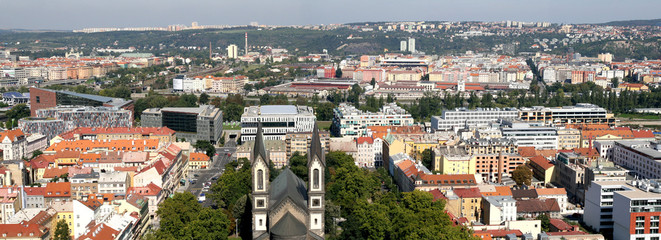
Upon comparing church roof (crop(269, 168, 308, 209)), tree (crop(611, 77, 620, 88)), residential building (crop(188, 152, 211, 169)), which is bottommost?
residential building (crop(188, 152, 211, 169))

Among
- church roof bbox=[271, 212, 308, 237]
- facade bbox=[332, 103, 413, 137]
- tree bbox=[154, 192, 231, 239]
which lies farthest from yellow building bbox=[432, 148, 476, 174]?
church roof bbox=[271, 212, 308, 237]

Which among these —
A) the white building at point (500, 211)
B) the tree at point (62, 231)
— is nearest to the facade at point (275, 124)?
the white building at point (500, 211)

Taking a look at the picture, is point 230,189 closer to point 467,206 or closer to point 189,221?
point 189,221

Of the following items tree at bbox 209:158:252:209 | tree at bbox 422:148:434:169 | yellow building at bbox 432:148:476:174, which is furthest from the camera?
→ tree at bbox 422:148:434:169

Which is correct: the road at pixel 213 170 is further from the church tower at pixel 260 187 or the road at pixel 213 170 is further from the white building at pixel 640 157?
the white building at pixel 640 157

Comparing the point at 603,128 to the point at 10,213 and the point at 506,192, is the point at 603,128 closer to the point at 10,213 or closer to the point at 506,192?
the point at 506,192

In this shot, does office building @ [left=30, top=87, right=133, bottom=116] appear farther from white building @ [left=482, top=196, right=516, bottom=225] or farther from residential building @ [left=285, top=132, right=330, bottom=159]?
white building @ [left=482, top=196, right=516, bottom=225]
